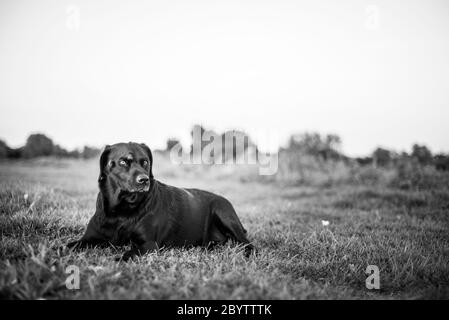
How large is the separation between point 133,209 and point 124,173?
0.38 metres

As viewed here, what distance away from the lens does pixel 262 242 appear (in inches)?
166

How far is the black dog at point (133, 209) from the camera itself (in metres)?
3.12

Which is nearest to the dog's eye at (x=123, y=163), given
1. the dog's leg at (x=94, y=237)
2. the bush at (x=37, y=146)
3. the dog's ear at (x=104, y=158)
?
the dog's ear at (x=104, y=158)

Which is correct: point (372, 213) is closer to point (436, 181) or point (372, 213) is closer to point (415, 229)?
point (415, 229)

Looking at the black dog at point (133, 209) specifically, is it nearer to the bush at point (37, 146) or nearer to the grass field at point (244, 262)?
the grass field at point (244, 262)

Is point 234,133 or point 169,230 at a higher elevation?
point 234,133

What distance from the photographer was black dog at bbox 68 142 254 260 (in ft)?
10.2

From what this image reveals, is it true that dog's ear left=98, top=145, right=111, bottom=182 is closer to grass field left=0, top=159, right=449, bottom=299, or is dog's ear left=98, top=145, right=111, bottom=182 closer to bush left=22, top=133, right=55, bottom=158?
grass field left=0, top=159, right=449, bottom=299

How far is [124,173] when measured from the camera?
3129mm

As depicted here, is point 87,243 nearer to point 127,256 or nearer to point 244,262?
point 127,256

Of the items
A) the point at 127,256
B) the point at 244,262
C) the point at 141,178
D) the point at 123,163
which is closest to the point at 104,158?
the point at 123,163
